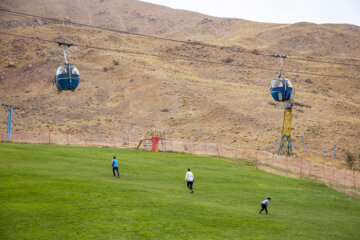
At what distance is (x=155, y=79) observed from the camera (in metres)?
87.4

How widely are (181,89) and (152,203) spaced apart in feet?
211

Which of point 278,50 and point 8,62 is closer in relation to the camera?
point 8,62

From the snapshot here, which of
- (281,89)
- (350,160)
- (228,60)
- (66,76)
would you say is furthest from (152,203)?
(228,60)

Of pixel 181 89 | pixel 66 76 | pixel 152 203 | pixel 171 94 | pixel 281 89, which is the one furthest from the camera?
pixel 181 89

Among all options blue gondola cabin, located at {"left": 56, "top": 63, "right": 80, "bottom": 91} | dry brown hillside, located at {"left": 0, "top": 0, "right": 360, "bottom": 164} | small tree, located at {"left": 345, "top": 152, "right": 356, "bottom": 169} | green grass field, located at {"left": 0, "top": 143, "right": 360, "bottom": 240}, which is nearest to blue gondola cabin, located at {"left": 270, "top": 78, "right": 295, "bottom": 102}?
green grass field, located at {"left": 0, "top": 143, "right": 360, "bottom": 240}

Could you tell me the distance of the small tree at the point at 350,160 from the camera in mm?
53312

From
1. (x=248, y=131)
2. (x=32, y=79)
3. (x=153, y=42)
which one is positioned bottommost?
(x=248, y=131)

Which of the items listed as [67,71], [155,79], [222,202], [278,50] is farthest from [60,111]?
[278,50]

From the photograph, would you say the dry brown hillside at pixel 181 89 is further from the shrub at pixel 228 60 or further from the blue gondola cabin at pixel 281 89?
the blue gondola cabin at pixel 281 89

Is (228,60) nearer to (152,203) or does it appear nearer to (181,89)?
(181,89)

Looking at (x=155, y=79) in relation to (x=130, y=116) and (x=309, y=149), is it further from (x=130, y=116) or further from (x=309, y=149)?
(x=309, y=149)

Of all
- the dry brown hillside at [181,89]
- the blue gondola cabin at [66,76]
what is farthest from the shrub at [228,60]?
the blue gondola cabin at [66,76]

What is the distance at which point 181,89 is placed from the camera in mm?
84500

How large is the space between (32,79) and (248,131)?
161 ft
